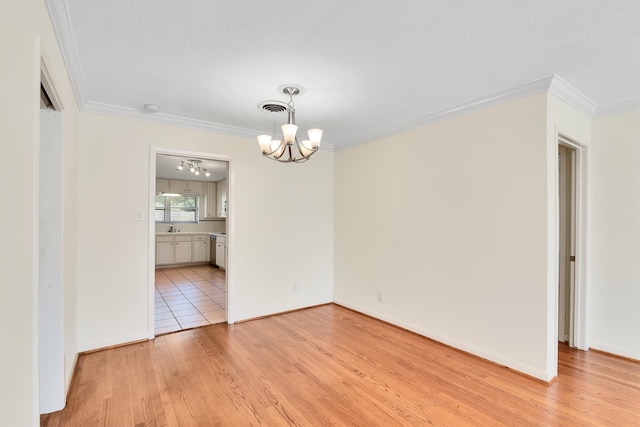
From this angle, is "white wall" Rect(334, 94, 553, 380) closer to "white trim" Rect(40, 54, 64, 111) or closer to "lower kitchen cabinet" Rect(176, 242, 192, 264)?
"white trim" Rect(40, 54, 64, 111)

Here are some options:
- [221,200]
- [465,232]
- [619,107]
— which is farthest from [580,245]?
[221,200]

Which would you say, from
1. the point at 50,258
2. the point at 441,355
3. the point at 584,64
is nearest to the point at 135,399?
the point at 50,258

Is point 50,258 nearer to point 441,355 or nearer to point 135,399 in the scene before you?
point 135,399

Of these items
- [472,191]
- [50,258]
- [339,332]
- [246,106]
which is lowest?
[339,332]

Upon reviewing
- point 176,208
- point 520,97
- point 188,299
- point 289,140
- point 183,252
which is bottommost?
point 188,299

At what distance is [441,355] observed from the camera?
2.97 metres

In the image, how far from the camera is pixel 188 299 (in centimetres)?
493

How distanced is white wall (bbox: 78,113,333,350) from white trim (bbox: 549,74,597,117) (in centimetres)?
290

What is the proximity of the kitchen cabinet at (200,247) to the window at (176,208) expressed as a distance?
0.75 m

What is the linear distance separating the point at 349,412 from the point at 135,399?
5.17 ft

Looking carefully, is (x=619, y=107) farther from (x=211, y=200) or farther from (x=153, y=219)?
(x=211, y=200)

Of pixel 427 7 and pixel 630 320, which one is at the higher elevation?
pixel 427 7

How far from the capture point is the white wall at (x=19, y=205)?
979 mm

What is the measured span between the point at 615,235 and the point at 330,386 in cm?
306
